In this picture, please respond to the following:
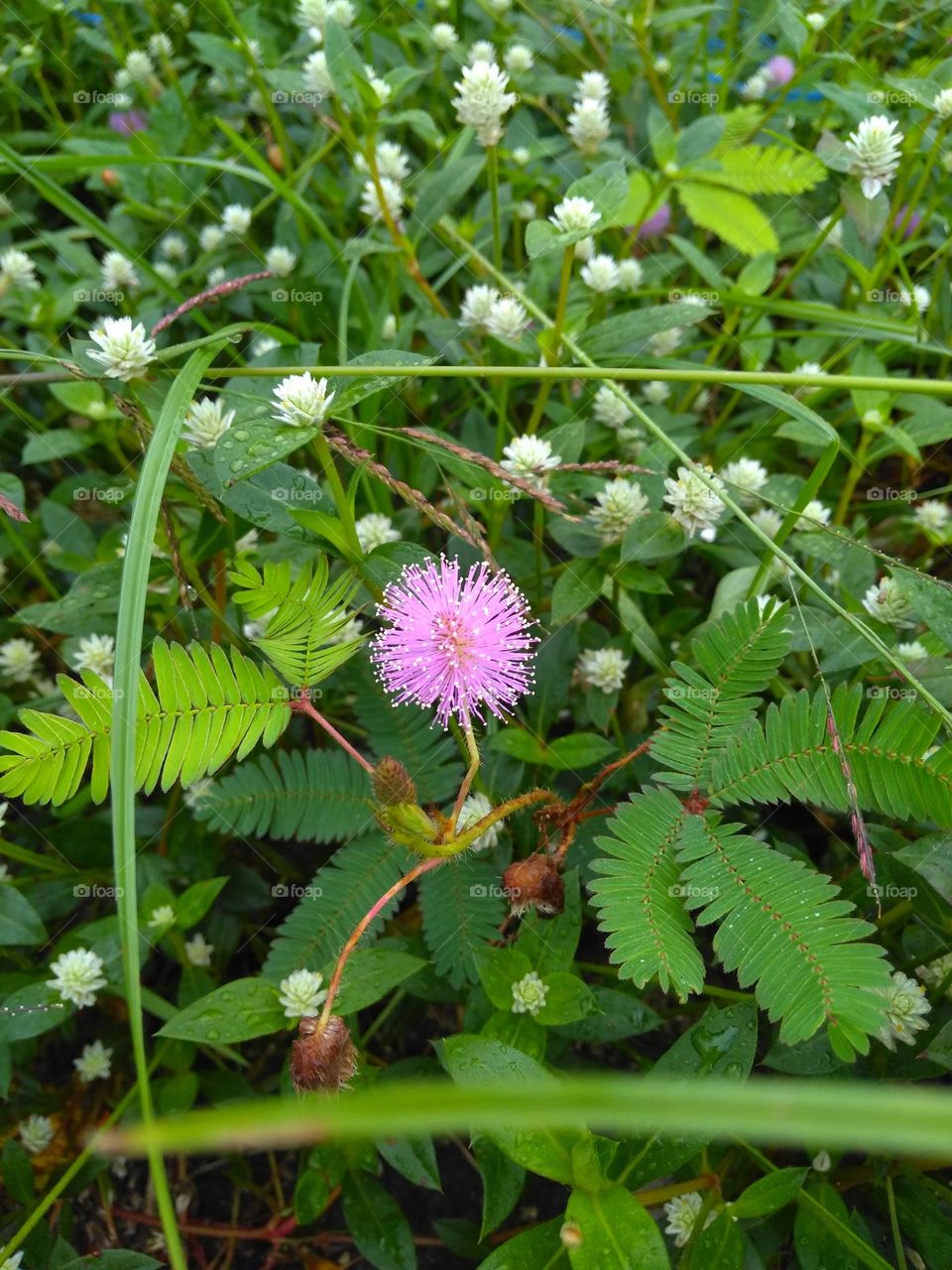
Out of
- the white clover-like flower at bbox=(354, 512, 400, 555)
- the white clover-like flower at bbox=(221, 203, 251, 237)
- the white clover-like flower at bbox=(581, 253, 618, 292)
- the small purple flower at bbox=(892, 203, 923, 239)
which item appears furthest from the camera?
the white clover-like flower at bbox=(221, 203, 251, 237)

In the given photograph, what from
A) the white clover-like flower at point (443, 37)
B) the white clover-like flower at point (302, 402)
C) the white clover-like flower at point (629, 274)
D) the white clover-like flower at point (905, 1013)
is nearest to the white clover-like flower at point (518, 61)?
the white clover-like flower at point (443, 37)

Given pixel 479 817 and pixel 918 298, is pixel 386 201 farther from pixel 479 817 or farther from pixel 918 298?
pixel 479 817

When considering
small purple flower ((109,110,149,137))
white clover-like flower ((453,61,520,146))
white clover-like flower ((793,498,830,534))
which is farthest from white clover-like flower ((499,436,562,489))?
small purple flower ((109,110,149,137))

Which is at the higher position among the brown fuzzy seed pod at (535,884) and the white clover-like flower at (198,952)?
the brown fuzzy seed pod at (535,884)

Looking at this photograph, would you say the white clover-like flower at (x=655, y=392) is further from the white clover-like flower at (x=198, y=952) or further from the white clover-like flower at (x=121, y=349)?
the white clover-like flower at (x=198, y=952)

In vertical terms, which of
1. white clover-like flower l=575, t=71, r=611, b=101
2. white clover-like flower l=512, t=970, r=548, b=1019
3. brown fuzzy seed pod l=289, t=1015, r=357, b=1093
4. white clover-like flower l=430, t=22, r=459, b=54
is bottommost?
white clover-like flower l=512, t=970, r=548, b=1019

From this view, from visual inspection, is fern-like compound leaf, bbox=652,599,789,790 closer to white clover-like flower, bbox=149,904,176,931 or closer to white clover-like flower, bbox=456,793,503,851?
white clover-like flower, bbox=456,793,503,851

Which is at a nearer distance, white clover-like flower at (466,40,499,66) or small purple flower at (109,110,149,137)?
white clover-like flower at (466,40,499,66)

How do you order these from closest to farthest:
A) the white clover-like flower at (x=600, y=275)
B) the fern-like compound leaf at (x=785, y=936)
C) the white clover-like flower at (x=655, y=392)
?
the fern-like compound leaf at (x=785, y=936), the white clover-like flower at (x=600, y=275), the white clover-like flower at (x=655, y=392)
